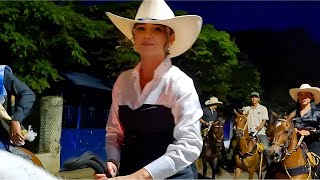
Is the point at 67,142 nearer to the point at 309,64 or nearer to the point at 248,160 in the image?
the point at 248,160

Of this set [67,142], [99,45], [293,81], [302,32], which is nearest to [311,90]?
[293,81]

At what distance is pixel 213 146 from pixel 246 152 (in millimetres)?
184

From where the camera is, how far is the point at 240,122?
2158 millimetres

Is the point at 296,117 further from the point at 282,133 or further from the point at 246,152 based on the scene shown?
the point at 246,152

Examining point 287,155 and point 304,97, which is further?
point 287,155

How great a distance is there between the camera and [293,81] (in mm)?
2131

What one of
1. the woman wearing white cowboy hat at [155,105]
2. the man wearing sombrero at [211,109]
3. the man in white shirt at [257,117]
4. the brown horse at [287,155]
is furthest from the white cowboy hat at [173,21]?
the brown horse at [287,155]

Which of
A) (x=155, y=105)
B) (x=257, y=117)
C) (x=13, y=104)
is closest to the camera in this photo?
(x=155, y=105)

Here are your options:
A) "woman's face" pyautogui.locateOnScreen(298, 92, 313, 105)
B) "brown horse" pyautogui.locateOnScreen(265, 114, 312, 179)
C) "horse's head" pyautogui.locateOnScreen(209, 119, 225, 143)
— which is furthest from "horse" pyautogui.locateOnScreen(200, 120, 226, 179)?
"woman's face" pyautogui.locateOnScreen(298, 92, 313, 105)

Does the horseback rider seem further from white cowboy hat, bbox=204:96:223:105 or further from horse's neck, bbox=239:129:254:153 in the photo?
horse's neck, bbox=239:129:254:153

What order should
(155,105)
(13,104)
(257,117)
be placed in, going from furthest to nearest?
1. (257,117)
2. (13,104)
3. (155,105)

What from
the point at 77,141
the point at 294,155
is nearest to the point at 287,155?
the point at 294,155

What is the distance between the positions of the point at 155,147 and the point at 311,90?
109 centimetres

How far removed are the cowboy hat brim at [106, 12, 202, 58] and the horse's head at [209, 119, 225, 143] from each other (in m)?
0.78
